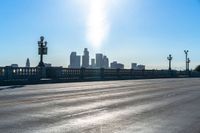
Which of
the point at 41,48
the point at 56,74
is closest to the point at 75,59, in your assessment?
the point at 41,48

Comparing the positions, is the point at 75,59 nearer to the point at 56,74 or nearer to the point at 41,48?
the point at 41,48

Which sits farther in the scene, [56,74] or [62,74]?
[62,74]

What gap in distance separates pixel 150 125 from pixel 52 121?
2566mm

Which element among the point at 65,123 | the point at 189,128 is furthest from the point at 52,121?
the point at 189,128

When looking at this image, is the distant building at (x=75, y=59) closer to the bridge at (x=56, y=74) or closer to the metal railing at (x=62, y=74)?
the metal railing at (x=62, y=74)

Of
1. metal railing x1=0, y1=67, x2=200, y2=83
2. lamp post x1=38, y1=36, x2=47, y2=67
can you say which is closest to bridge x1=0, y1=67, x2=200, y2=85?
metal railing x1=0, y1=67, x2=200, y2=83

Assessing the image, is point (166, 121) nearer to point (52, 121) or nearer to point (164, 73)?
point (52, 121)

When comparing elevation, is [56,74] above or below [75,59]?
below

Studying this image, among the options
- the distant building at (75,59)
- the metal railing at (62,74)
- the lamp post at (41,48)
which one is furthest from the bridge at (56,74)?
the distant building at (75,59)

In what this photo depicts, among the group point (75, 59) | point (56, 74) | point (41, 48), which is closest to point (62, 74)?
point (56, 74)

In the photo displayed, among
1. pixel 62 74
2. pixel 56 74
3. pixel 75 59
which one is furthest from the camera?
pixel 75 59

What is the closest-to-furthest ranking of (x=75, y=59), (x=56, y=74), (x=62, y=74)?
(x=56, y=74)
(x=62, y=74)
(x=75, y=59)

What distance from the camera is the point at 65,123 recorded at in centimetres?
1198

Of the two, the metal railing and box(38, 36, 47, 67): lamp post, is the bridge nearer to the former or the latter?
the metal railing
